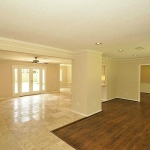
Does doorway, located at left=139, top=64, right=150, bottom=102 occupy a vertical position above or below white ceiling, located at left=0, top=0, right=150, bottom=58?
below

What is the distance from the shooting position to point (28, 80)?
332 inches

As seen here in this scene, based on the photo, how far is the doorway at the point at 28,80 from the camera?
7812 mm

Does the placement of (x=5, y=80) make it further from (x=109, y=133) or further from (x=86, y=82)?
(x=109, y=133)

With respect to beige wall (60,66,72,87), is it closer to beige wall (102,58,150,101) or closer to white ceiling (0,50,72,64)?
white ceiling (0,50,72,64)

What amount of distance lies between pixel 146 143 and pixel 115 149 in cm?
89

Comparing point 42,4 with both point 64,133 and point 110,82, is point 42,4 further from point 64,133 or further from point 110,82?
point 110,82

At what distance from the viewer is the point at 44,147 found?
248 centimetres

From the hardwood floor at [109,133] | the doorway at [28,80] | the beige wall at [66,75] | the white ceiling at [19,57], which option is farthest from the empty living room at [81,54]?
the beige wall at [66,75]

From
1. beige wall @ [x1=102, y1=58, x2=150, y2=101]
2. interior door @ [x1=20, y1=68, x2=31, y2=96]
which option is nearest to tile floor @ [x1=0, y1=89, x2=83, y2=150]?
beige wall @ [x1=102, y1=58, x2=150, y2=101]

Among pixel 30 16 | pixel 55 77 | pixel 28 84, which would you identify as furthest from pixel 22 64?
pixel 30 16

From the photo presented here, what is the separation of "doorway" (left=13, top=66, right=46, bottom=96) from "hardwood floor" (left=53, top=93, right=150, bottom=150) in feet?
19.4

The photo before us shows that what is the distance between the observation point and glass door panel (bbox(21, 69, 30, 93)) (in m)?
8.13

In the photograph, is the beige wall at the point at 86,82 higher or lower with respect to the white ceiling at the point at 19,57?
A: lower

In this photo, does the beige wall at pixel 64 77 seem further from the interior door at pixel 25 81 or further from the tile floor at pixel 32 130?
the tile floor at pixel 32 130
